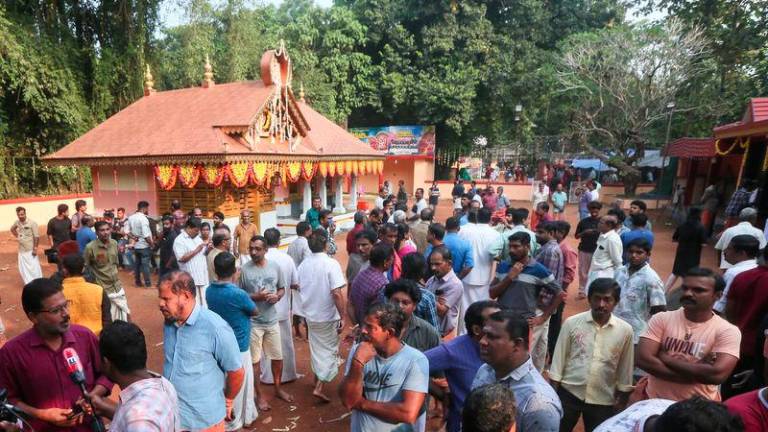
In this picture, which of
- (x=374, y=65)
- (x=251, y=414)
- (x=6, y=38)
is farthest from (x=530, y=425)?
(x=374, y=65)

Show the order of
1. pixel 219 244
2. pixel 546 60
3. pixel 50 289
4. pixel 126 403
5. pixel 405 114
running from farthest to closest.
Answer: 1. pixel 405 114
2. pixel 546 60
3. pixel 219 244
4. pixel 50 289
5. pixel 126 403

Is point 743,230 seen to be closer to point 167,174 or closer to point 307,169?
point 307,169

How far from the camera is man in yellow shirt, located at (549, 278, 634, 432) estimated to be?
296cm

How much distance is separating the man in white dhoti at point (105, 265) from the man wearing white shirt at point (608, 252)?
6046mm

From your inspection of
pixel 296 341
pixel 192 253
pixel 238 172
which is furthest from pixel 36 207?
pixel 296 341

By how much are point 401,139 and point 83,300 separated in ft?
76.0

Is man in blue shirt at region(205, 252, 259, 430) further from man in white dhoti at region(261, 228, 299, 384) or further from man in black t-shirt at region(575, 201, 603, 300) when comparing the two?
man in black t-shirt at region(575, 201, 603, 300)

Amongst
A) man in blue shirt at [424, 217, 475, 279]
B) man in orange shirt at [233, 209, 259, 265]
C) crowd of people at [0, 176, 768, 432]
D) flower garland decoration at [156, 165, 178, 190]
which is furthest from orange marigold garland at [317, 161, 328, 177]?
man in blue shirt at [424, 217, 475, 279]

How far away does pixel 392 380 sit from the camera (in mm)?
2303

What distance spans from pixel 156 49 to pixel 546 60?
19.9 m

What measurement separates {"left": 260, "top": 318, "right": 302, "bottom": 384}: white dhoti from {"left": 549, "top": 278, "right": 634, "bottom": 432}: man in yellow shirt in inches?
118

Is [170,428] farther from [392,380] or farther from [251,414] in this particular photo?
[251,414]

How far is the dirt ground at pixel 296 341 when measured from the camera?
4359 millimetres

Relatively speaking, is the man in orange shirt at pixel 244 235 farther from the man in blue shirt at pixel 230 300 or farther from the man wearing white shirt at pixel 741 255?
the man wearing white shirt at pixel 741 255
